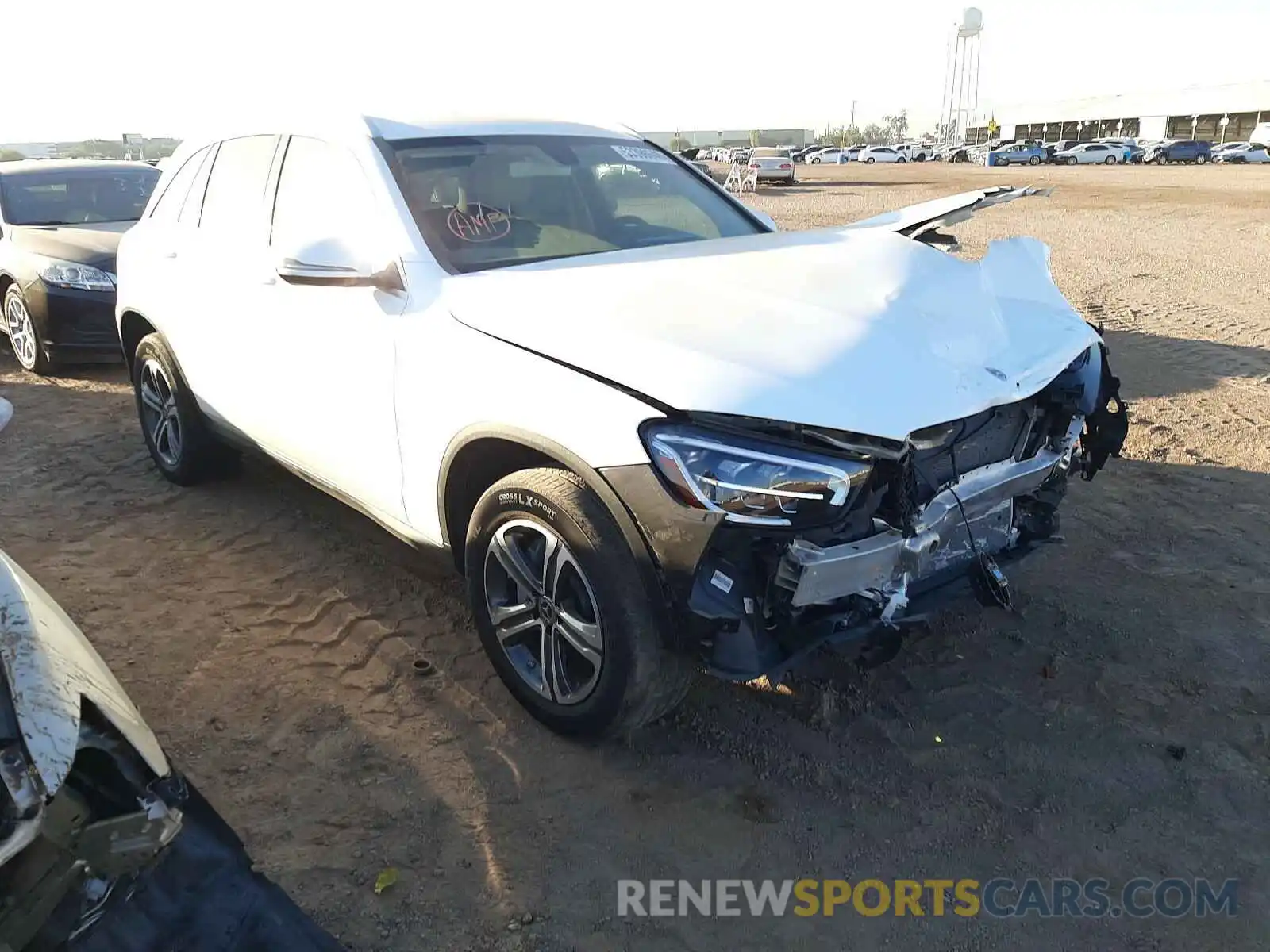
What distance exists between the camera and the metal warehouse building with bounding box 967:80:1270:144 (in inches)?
3004

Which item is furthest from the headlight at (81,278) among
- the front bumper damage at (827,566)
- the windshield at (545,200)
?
the front bumper damage at (827,566)

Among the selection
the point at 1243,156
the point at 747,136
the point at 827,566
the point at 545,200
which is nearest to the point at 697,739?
the point at 827,566

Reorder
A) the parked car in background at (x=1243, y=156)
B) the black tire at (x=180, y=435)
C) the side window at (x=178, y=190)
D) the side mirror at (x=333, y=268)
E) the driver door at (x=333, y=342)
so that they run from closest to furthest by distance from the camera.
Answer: the side mirror at (x=333, y=268)
the driver door at (x=333, y=342)
the side window at (x=178, y=190)
the black tire at (x=180, y=435)
the parked car in background at (x=1243, y=156)

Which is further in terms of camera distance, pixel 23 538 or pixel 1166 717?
pixel 23 538

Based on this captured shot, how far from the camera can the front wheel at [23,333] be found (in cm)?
779

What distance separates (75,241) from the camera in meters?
7.68

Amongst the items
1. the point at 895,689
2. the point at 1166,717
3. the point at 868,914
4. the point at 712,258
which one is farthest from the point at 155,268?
the point at 1166,717

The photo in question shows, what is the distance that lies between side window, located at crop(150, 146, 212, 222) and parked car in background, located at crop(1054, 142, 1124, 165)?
61.6 metres

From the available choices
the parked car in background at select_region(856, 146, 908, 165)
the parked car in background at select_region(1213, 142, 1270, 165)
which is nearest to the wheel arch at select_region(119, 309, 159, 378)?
the parked car in background at select_region(1213, 142, 1270, 165)

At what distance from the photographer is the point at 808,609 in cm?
257

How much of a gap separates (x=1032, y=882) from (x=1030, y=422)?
1.41m

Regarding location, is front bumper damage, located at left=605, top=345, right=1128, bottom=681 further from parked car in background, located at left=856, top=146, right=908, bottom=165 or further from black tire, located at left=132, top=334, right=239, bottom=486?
parked car in background, located at left=856, top=146, right=908, bottom=165

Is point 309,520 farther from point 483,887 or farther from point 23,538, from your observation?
point 483,887

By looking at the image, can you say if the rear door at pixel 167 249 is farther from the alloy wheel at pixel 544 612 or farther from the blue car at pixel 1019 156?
the blue car at pixel 1019 156
